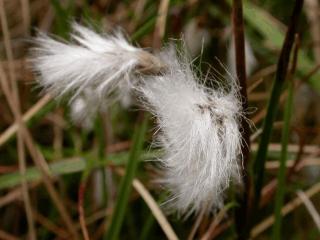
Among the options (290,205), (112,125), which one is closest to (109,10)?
(112,125)

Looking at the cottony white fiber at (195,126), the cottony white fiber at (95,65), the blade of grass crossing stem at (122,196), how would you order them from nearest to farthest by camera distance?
the cottony white fiber at (195,126) < the cottony white fiber at (95,65) < the blade of grass crossing stem at (122,196)

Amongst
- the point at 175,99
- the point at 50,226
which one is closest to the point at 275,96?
the point at 175,99

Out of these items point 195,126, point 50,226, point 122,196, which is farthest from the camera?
point 50,226

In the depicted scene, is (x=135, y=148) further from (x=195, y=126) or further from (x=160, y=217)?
(x=195, y=126)

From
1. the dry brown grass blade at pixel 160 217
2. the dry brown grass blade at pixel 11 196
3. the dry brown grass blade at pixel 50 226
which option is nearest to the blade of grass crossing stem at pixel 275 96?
the dry brown grass blade at pixel 160 217

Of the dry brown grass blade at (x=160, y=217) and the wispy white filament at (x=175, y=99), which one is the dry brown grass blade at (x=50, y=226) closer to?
the dry brown grass blade at (x=160, y=217)

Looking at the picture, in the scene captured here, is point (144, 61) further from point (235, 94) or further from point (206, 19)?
point (206, 19)

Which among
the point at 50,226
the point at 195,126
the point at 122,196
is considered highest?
the point at 195,126
